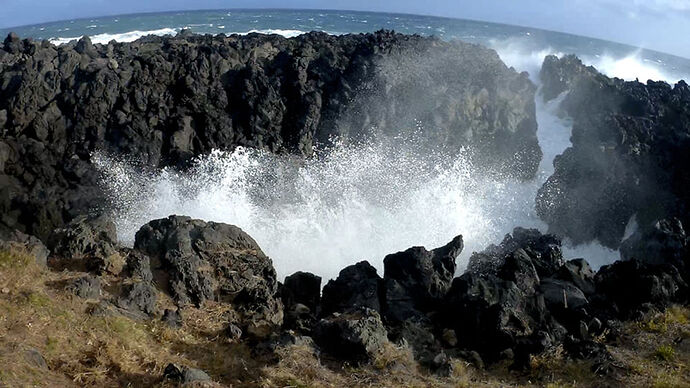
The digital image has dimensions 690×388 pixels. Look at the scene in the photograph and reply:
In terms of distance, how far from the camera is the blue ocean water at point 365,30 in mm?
69875

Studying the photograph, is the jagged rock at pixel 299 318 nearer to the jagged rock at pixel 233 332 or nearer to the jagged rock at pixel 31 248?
the jagged rock at pixel 233 332

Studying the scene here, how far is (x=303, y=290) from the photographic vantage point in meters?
14.5

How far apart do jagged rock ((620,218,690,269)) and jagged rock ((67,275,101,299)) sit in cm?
1554

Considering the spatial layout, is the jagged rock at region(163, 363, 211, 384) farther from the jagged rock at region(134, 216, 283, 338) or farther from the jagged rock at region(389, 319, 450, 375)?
the jagged rock at region(389, 319, 450, 375)

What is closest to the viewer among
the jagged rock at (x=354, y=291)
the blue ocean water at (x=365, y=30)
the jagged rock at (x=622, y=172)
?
the jagged rock at (x=354, y=291)

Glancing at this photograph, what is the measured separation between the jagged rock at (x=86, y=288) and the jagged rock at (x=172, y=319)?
1356 millimetres

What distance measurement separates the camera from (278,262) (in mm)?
19172

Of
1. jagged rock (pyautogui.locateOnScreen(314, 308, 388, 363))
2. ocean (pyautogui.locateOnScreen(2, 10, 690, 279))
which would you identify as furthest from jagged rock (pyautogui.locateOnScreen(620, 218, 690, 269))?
jagged rock (pyautogui.locateOnScreen(314, 308, 388, 363))

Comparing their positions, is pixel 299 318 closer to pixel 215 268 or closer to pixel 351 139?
pixel 215 268

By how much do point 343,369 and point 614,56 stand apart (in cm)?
8859

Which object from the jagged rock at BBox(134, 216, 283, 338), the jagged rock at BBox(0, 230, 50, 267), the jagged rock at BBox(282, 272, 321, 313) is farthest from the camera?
the jagged rock at BBox(282, 272, 321, 313)

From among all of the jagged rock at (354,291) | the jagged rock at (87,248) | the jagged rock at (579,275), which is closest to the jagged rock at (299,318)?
the jagged rock at (354,291)

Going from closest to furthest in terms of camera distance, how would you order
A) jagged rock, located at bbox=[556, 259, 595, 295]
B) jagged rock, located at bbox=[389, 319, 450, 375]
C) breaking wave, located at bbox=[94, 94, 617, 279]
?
jagged rock, located at bbox=[389, 319, 450, 375], jagged rock, located at bbox=[556, 259, 595, 295], breaking wave, located at bbox=[94, 94, 617, 279]

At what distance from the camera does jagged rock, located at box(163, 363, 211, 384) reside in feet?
27.6
